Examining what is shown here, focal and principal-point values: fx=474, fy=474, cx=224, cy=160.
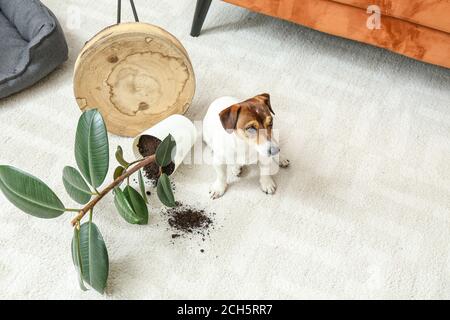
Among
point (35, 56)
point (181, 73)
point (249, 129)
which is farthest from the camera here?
point (35, 56)

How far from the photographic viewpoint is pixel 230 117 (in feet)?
3.52

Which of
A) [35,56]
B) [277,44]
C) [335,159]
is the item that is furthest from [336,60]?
[35,56]

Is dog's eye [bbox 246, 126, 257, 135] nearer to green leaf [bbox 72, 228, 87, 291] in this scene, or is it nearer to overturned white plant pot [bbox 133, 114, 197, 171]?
overturned white plant pot [bbox 133, 114, 197, 171]

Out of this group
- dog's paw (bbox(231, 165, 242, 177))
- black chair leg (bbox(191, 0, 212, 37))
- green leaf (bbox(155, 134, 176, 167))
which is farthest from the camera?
black chair leg (bbox(191, 0, 212, 37))

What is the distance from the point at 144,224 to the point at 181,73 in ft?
1.38

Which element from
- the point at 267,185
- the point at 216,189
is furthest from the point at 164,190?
the point at 267,185

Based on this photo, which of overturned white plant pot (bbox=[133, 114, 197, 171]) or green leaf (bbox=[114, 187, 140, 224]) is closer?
green leaf (bbox=[114, 187, 140, 224])

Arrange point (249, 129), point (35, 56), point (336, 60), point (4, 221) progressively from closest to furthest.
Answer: point (249, 129) → point (4, 221) → point (35, 56) → point (336, 60)

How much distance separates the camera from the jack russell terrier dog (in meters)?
1.06

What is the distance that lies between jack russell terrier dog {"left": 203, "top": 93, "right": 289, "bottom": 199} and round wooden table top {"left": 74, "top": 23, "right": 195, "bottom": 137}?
16 cm

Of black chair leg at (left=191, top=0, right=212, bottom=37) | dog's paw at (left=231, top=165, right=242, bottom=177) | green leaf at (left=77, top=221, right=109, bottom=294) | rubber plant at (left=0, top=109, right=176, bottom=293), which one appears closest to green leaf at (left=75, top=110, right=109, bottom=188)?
rubber plant at (left=0, top=109, right=176, bottom=293)

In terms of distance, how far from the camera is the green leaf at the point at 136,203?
1.13 m

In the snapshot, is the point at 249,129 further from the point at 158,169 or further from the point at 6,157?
the point at 6,157
